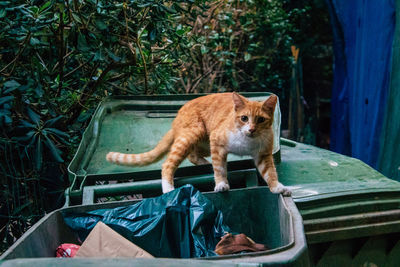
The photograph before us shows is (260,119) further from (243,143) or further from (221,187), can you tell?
(221,187)

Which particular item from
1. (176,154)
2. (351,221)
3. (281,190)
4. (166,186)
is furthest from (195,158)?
(351,221)

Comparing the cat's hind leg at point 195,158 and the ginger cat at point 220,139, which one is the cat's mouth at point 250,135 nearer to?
the ginger cat at point 220,139

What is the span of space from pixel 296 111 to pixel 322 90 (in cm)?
101

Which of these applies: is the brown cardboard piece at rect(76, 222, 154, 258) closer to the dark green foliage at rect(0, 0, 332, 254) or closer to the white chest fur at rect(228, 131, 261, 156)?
the white chest fur at rect(228, 131, 261, 156)

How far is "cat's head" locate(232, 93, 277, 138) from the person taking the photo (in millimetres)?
2535

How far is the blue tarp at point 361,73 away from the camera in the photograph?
14.3 feet

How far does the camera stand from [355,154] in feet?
17.1

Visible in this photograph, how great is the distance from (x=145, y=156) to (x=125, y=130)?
55 centimetres

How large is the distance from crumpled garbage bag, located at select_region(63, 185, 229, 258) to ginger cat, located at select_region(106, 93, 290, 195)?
1.03ft

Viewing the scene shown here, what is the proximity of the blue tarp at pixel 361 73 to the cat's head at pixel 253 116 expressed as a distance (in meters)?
2.37

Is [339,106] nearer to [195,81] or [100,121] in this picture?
[195,81]

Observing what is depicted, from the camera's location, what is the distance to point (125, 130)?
3146 mm

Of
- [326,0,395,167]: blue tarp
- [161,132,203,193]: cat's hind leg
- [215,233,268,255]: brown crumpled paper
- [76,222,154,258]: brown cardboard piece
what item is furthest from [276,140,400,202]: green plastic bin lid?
[326,0,395,167]: blue tarp

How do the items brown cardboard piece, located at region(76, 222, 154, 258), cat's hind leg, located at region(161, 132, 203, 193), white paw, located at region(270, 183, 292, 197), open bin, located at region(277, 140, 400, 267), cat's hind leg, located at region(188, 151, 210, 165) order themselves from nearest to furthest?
brown cardboard piece, located at region(76, 222, 154, 258)
white paw, located at region(270, 183, 292, 197)
open bin, located at region(277, 140, 400, 267)
cat's hind leg, located at region(161, 132, 203, 193)
cat's hind leg, located at region(188, 151, 210, 165)
